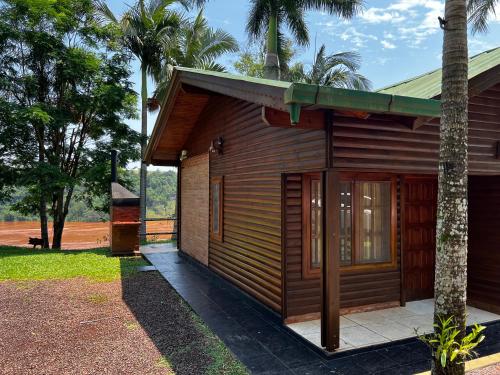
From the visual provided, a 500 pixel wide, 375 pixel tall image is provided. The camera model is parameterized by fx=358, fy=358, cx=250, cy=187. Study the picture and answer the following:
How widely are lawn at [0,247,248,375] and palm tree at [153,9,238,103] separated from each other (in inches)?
440

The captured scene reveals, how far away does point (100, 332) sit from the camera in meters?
4.71

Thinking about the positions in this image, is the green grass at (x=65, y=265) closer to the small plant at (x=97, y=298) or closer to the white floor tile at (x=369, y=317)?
the small plant at (x=97, y=298)

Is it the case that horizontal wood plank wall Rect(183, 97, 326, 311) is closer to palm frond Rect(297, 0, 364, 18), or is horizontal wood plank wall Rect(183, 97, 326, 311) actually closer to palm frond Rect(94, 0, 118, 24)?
palm frond Rect(297, 0, 364, 18)

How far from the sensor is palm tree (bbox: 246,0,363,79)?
15.0 m

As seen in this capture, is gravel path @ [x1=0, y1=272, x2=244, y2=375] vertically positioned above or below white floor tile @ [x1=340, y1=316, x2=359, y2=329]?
below

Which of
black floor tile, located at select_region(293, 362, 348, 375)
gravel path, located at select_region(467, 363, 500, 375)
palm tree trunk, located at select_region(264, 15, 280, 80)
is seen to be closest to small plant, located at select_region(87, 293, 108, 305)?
black floor tile, located at select_region(293, 362, 348, 375)

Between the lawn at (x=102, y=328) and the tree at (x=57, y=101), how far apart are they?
7055 millimetres

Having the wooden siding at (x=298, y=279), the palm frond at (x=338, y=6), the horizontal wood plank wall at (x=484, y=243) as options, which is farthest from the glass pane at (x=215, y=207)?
the palm frond at (x=338, y=6)

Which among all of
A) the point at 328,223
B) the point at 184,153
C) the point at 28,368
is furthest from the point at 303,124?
the point at 184,153

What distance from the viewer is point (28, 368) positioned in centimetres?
374

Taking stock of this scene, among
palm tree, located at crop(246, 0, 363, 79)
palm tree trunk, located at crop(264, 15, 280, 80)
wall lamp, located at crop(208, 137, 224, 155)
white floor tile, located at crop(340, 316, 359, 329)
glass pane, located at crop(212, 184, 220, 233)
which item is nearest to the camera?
white floor tile, located at crop(340, 316, 359, 329)

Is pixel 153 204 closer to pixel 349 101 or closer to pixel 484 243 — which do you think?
pixel 484 243

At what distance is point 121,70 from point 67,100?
257 centimetres

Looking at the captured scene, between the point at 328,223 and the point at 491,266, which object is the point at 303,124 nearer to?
the point at 328,223
